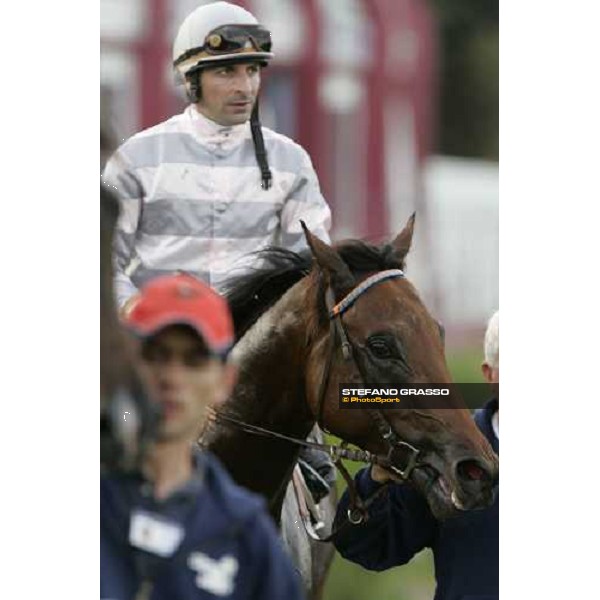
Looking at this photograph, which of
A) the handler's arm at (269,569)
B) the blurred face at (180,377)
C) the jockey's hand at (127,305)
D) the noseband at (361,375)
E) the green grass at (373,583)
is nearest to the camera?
the handler's arm at (269,569)

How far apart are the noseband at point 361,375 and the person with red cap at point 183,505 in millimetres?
804

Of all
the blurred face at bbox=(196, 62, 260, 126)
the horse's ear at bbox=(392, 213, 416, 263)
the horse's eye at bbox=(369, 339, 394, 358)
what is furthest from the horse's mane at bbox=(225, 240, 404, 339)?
the blurred face at bbox=(196, 62, 260, 126)

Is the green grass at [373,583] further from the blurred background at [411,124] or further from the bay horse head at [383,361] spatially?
the bay horse head at [383,361]

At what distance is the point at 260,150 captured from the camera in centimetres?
430

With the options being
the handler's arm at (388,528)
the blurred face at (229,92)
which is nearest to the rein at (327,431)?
the handler's arm at (388,528)

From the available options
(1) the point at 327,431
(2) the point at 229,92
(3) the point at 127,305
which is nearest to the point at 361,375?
(1) the point at 327,431

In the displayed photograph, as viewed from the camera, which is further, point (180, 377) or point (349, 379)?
point (349, 379)

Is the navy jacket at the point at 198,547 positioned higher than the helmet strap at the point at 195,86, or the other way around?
the helmet strap at the point at 195,86

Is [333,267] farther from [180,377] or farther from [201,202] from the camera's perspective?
[180,377]

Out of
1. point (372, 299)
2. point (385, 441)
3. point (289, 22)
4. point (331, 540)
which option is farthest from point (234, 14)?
point (331, 540)

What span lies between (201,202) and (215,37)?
1.55ft

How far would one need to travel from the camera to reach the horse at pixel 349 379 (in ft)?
13.3

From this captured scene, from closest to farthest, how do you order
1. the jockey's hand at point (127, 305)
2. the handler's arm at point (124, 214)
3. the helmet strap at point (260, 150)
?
the jockey's hand at point (127, 305) → the handler's arm at point (124, 214) → the helmet strap at point (260, 150)
